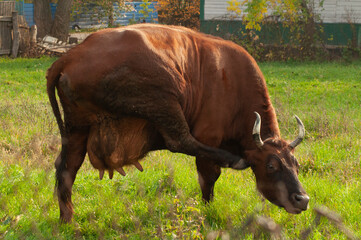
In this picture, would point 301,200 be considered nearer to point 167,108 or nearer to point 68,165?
point 167,108

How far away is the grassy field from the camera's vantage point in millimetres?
4043

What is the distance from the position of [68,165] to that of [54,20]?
57.2 ft

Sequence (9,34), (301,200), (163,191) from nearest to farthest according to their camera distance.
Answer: (301,200) < (163,191) < (9,34)

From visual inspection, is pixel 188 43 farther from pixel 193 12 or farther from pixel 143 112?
pixel 193 12

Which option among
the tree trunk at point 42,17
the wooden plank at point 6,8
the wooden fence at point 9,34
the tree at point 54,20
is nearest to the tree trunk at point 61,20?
the tree at point 54,20

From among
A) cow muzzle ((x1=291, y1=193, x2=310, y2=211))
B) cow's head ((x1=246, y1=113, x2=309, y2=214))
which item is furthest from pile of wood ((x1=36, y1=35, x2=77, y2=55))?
cow muzzle ((x1=291, y1=193, x2=310, y2=211))

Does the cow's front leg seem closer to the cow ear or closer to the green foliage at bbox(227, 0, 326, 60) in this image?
the cow ear

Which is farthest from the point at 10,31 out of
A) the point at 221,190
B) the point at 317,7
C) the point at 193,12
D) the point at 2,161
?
the point at 221,190

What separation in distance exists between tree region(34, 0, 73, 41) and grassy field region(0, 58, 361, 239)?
39.0 feet

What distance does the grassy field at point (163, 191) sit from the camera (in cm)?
404

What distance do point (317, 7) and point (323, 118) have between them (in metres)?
13.7

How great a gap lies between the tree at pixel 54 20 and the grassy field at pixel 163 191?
1189cm

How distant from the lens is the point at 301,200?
4309 millimetres

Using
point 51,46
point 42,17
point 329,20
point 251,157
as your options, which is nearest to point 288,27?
point 329,20
